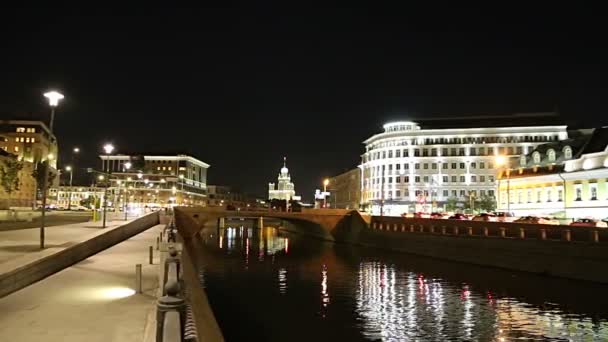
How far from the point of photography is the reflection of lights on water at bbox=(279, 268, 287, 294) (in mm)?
41000

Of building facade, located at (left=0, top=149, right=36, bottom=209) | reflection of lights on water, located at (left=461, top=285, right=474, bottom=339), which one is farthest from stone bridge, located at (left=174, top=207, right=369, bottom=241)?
reflection of lights on water, located at (left=461, top=285, right=474, bottom=339)

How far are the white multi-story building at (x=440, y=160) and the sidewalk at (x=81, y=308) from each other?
119m

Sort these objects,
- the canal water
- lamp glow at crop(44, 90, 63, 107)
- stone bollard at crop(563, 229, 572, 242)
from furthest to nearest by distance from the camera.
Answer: stone bollard at crop(563, 229, 572, 242) < the canal water < lamp glow at crop(44, 90, 63, 107)

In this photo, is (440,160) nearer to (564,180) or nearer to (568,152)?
(568,152)

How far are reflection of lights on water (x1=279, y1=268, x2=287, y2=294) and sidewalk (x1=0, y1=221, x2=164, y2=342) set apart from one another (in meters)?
17.7

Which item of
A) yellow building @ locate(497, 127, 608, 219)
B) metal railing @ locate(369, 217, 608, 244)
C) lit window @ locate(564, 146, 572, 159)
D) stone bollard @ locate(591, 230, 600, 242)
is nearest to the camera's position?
stone bollard @ locate(591, 230, 600, 242)

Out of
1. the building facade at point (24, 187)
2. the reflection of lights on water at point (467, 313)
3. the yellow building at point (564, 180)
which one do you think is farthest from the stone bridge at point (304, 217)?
the reflection of lights on water at point (467, 313)

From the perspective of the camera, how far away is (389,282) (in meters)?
45.9

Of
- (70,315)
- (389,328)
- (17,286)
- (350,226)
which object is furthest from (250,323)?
(350,226)

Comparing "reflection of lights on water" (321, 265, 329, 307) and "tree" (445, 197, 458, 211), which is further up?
"tree" (445, 197, 458, 211)

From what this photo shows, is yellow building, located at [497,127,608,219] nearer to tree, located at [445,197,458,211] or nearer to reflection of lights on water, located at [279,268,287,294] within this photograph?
reflection of lights on water, located at [279,268,287,294]

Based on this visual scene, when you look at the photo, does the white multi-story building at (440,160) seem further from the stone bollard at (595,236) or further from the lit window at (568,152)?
the stone bollard at (595,236)

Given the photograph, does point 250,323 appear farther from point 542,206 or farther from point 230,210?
point 230,210

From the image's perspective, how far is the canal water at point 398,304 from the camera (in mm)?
27672
